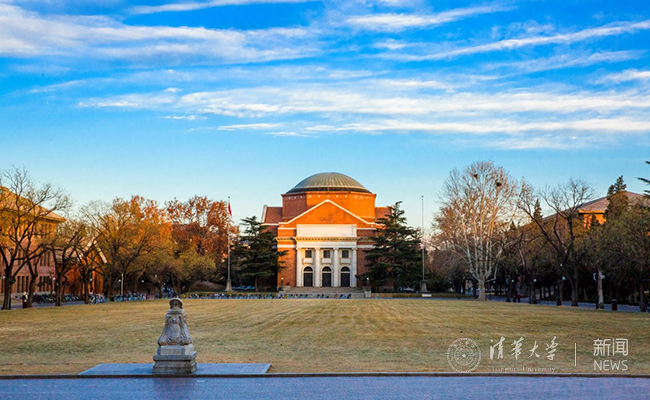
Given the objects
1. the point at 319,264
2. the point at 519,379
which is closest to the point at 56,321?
the point at 519,379

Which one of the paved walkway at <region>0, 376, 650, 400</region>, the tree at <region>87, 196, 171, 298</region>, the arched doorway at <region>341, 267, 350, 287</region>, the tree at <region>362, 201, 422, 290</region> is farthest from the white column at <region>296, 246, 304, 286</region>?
the paved walkway at <region>0, 376, 650, 400</region>

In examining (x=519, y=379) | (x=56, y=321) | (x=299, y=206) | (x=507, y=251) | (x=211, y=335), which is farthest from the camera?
(x=299, y=206)

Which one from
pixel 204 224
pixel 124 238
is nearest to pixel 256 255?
pixel 204 224

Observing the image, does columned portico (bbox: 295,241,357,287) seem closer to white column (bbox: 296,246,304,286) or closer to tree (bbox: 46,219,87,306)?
white column (bbox: 296,246,304,286)

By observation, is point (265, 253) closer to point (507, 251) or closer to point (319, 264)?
point (319, 264)

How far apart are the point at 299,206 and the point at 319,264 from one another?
1332 cm

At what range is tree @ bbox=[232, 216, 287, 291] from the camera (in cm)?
9756

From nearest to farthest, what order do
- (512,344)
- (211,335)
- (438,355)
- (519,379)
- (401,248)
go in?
(519,379)
(438,355)
(512,344)
(211,335)
(401,248)

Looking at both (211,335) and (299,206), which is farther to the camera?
(299,206)

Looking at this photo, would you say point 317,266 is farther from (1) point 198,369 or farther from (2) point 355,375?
(2) point 355,375

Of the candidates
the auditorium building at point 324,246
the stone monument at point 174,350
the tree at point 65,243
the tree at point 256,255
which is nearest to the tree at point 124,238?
the tree at point 65,243

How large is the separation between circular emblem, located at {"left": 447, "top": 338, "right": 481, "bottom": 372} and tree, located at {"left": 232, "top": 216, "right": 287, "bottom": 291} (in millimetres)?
75705

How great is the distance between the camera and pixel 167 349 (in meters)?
14.9

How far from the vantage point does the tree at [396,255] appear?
9275 cm
